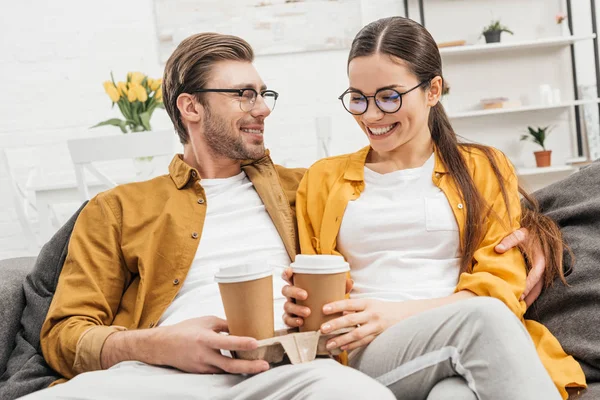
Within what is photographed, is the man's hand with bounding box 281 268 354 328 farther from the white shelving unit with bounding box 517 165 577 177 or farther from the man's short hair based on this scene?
the white shelving unit with bounding box 517 165 577 177

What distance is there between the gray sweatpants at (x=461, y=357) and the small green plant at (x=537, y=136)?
384 cm

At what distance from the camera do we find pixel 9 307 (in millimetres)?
1654

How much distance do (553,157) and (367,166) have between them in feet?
12.2

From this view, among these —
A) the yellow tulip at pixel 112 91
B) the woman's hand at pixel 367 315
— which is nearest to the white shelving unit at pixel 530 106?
the yellow tulip at pixel 112 91

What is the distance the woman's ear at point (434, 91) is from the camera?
1.73 metres

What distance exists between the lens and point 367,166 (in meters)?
1.80

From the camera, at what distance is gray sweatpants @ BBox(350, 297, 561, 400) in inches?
44.9

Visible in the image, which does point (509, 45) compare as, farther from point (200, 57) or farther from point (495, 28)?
point (200, 57)

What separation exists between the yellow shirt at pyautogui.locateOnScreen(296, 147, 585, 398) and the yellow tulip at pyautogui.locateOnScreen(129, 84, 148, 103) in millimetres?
1603

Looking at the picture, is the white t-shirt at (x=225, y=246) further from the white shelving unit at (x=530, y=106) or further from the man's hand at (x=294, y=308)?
the white shelving unit at (x=530, y=106)

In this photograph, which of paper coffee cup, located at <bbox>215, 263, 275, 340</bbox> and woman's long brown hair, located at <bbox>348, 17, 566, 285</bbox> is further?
woman's long brown hair, located at <bbox>348, 17, 566, 285</bbox>

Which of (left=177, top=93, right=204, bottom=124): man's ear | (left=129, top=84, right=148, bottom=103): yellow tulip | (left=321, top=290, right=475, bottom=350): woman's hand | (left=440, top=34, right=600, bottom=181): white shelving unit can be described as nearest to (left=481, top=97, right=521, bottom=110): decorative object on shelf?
(left=440, top=34, right=600, bottom=181): white shelving unit

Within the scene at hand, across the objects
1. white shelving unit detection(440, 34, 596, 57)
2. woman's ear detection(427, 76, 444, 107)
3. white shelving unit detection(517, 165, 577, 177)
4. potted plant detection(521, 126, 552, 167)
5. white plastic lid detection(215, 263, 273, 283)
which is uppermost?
white shelving unit detection(440, 34, 596, 57)

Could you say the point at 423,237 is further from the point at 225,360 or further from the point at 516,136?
the point at 516,136
